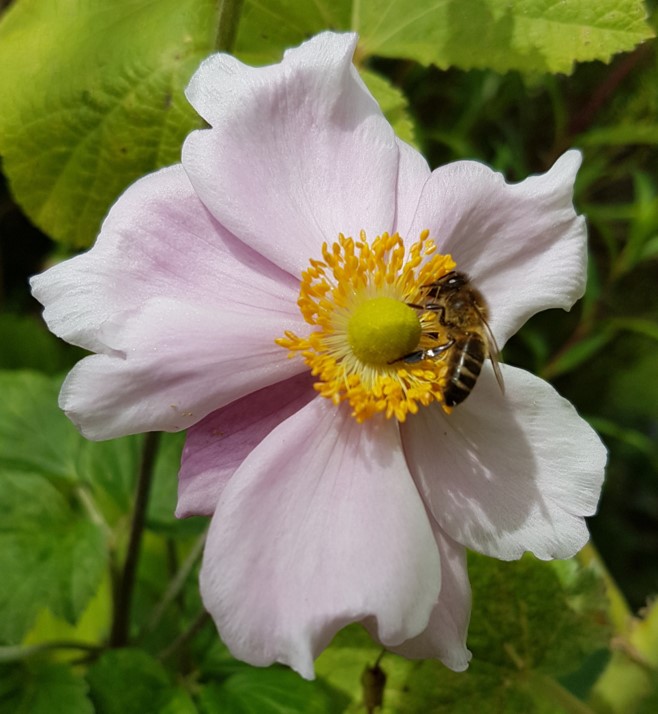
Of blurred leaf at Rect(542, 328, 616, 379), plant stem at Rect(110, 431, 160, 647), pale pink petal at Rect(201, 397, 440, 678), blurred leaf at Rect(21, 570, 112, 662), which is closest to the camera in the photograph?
pale pink petal at Rect(201, 397, 440, 678)

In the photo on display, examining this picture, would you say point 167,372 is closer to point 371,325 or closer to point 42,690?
point 371,325

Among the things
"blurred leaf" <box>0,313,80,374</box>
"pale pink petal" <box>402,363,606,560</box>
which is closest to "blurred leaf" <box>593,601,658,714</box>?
"pale pink petal" <box>402,363,606,560</box>

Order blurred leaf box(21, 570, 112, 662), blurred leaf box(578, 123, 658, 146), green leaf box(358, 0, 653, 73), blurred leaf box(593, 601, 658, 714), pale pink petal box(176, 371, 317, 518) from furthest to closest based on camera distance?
blurred leaf box(578, 123, 658, 146)
blurred leaf box(21, 570, 112, 662)
blurred leaf box(593, 601, 658, 714)
green leaf box(358, 0, 653, 73)
pale pink petal box(176, 371, 317, 518)

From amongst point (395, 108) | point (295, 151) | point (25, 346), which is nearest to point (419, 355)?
point (295, 151)

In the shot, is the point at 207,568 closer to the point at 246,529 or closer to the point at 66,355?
the point at 246,529

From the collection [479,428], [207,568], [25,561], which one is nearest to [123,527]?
[25,561]

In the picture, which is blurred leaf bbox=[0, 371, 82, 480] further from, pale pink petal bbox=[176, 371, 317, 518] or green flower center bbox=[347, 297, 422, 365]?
green flower center bbox=[347, 297, 422, 365]

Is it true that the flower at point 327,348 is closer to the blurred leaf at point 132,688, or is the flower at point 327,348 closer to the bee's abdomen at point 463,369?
the bee's abdomen at point 463,369
